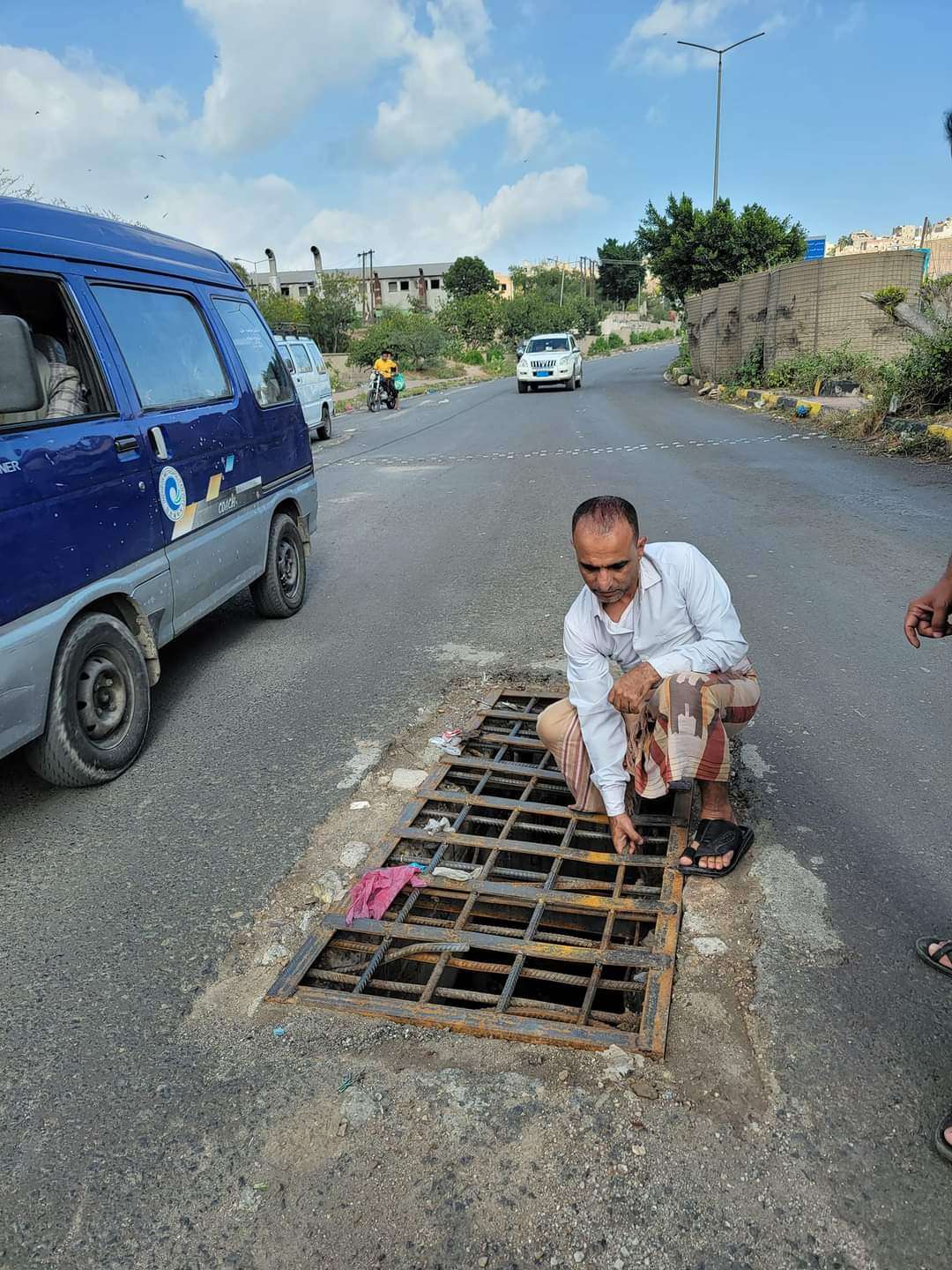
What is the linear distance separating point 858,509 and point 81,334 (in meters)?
6.71

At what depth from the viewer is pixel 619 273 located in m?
86.1

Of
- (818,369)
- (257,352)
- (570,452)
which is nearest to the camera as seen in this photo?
(257,352)

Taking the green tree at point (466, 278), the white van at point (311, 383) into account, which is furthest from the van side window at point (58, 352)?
the green tree at point (466, 278)

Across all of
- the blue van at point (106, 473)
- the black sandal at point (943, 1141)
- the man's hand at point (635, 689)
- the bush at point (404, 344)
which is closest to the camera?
the black sandal at point (943, 1141)

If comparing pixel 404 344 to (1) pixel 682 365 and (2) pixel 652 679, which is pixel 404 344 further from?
(2) pixel 652 679

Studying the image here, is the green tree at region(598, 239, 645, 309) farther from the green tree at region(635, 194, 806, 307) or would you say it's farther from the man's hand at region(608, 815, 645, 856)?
the man's hand at region(608, 815, 645, 856)

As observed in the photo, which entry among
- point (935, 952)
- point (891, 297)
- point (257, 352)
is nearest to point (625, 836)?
point (935, 952)

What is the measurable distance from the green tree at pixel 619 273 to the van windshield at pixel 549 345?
60.0 meters

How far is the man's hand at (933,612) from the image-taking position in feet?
7.38

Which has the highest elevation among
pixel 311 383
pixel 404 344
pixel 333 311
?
pixel 333 311

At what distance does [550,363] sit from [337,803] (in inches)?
925

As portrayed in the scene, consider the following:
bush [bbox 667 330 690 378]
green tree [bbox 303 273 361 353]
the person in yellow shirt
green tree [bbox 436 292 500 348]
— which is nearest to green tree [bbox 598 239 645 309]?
green tree [bbox 436 292 500 348]

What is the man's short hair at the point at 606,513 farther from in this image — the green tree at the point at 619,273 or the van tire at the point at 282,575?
the green tree at the point at 619,273

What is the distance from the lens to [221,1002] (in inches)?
90.4
